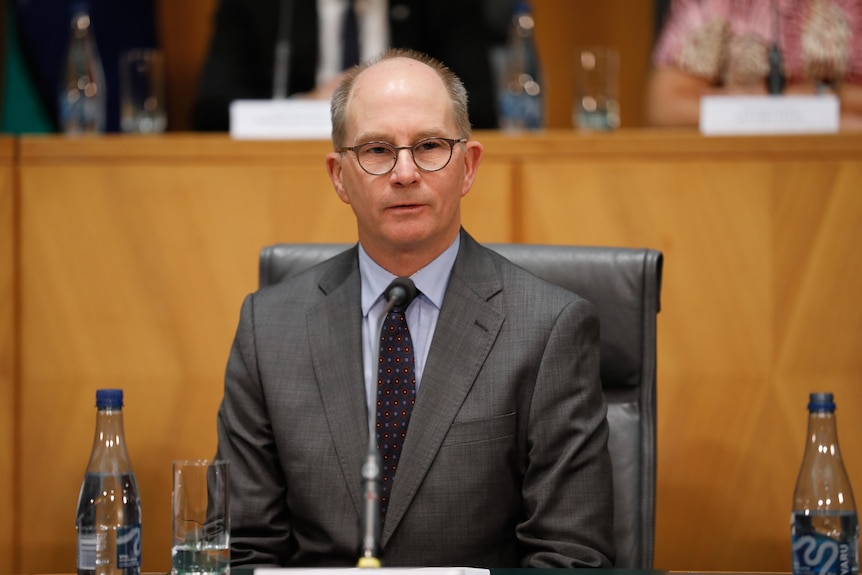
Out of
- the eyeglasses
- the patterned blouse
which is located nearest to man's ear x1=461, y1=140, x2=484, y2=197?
the eyeglasses

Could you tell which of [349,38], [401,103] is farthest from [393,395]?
[349,38]

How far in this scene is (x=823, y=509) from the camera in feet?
5.53

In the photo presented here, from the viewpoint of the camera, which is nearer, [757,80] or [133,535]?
[133,535]

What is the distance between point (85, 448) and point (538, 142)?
49.5 inches

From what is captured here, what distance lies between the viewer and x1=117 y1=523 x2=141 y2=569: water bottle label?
1.52 m

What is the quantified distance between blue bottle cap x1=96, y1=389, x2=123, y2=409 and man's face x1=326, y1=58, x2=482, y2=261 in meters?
0.53

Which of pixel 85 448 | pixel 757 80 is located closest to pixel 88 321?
pixel 85 448

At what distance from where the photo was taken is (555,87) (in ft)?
14.1

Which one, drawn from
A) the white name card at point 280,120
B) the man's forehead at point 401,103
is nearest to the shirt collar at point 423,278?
the man's forehead at point 401,103

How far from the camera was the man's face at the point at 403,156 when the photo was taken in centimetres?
187

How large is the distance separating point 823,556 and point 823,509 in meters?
0.24

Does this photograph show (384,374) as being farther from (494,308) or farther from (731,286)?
(731,286)

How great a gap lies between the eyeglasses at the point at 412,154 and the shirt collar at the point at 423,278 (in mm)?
167

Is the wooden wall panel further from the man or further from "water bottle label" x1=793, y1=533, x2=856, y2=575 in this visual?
"water bottle label" x1=793, y1=533, x2=856, y2=575
